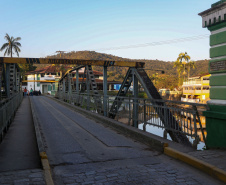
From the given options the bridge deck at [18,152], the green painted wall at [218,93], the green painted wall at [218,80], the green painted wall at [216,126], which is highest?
the green painted wall at [218,80]

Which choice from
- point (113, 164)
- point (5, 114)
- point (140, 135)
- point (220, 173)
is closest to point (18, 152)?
point (113, 164)

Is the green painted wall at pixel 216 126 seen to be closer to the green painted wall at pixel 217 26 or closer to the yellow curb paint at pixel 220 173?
the yellow curb paint at pixel 220 173

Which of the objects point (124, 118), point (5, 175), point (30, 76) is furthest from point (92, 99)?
point (30, 76)

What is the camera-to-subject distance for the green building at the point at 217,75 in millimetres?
5938

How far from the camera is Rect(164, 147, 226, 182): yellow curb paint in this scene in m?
4.43

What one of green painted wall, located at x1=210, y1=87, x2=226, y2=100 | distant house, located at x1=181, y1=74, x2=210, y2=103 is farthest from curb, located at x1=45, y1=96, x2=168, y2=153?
distant house, located at x1=181, y1=74, x2=210, y2=103

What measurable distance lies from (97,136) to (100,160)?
295cm

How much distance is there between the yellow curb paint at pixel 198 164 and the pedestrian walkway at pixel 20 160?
2999mm

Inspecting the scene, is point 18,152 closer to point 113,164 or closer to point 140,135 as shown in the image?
point 113,164

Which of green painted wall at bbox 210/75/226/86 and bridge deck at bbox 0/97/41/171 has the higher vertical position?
green painted wall at bbox 210/75/226/86

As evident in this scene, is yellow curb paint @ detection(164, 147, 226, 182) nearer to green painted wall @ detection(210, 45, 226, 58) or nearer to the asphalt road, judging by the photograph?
the asphalt road

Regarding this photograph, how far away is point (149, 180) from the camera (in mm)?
4367

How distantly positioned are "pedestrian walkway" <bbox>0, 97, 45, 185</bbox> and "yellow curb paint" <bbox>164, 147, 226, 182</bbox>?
9.84 ft

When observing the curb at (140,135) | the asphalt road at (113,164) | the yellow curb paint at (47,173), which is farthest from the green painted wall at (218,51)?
the yellow curb paint at (47,173)
